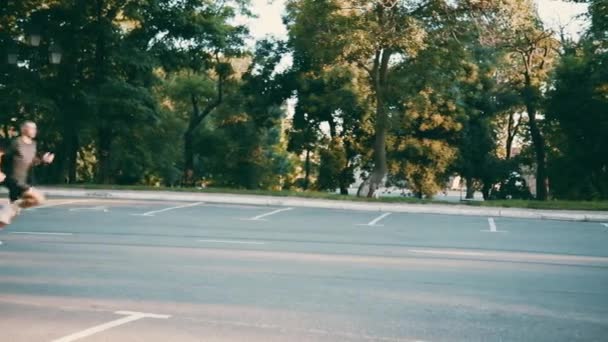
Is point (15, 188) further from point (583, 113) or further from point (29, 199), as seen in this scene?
point (583, 113)

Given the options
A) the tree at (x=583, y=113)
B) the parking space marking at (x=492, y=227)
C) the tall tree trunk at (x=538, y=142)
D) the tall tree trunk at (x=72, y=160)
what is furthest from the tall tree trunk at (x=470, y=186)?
the parking space marking at (x=492, y=227)

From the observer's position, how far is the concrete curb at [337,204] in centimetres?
1967

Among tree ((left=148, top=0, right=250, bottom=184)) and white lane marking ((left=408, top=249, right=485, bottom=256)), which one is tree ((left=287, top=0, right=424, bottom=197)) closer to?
tree ((left=148, top=0, right=250, bottom=184))

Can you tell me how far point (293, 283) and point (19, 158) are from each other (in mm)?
5690

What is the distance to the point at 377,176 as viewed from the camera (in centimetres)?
2797

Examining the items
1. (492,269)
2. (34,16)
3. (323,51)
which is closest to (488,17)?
(323,51)

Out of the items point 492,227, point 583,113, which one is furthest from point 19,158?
point 583,113

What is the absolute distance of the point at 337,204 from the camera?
849 inches

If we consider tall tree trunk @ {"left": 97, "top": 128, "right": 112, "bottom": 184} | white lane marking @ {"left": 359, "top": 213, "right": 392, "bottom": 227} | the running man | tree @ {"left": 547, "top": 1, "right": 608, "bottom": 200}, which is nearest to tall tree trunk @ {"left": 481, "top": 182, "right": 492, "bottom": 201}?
tree @ {"left": 547, "top": 1, "right": 608, "bottom": 200}

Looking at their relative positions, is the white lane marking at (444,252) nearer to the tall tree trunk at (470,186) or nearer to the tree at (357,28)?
the tree at (357,28)

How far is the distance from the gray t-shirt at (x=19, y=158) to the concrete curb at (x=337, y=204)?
10680 mm

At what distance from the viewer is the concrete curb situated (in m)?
19.7

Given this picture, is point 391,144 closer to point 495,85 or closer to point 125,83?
point 495,85

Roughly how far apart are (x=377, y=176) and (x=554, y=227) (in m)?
11.6
